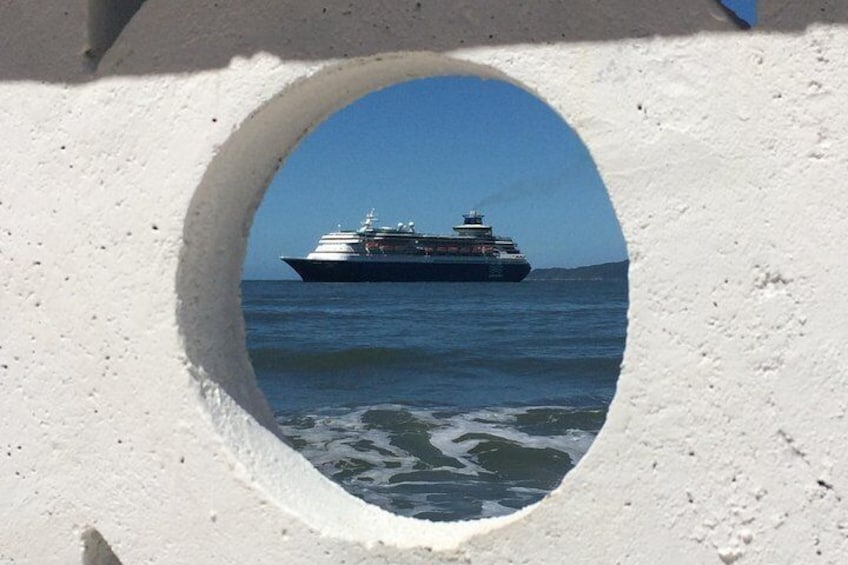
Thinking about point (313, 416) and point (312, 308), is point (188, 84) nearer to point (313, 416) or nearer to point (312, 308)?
point (313, 416)

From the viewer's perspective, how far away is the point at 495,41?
209 cm

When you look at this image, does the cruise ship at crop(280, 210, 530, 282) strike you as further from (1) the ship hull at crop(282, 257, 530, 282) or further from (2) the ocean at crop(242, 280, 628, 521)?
(2) the ocean at crop(242, 280, 628, 521)

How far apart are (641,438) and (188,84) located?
1.29m

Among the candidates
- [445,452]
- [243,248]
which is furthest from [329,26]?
[445,452]

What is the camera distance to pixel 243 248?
2688 mm

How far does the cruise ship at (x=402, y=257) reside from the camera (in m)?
58.6

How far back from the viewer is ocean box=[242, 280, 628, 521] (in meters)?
9.89

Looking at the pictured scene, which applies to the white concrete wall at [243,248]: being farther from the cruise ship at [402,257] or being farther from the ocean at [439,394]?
the cruise ship at [402,257]

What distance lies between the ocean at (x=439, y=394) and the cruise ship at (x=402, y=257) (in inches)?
602

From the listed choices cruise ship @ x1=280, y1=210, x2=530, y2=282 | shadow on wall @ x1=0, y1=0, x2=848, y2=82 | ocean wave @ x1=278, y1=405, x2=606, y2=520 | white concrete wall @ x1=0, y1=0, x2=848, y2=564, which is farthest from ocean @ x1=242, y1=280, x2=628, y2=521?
cruise ship @ x1=280, y1=210, x2=530, y2=282

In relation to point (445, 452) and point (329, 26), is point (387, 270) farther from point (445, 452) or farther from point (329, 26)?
point (329, 26)

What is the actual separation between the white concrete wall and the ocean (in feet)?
2.67

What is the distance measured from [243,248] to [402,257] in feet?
186

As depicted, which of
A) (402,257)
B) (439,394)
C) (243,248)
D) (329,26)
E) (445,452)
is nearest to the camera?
(329,26)
